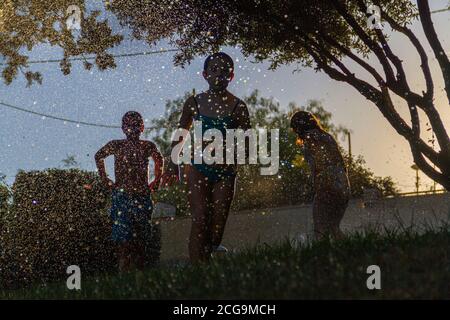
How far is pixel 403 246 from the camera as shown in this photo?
5.59 m

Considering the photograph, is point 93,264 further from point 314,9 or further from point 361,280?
point 361,280

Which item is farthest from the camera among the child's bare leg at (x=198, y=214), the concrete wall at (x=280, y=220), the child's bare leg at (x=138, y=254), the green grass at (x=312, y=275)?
the concrete wall at (x=280, y=220)

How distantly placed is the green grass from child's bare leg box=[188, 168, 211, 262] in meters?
0.84

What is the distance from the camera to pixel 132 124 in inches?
322

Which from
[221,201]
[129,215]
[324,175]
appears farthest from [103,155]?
[324,175]

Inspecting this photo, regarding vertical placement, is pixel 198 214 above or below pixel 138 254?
above

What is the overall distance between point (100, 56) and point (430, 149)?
7.33m

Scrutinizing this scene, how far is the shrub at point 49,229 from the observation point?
11594 mm

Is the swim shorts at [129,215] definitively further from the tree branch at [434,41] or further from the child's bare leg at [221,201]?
the tree branch at [434,41]

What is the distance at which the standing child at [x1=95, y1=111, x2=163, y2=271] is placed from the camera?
8047 mm

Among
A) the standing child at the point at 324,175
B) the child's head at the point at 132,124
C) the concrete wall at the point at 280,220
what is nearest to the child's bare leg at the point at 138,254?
the child's head at the point at 132,124

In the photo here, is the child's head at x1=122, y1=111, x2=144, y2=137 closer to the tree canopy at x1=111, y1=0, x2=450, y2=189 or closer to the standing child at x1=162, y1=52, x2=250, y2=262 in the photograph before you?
the standing child at x1=162, y1=52, x2=250, y2=262

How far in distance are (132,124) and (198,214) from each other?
1.59m

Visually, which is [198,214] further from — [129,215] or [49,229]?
[49,229]
